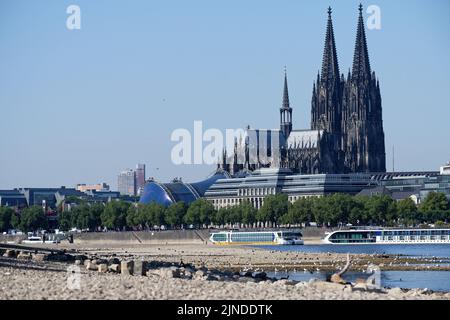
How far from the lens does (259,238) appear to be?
15825 centimetres

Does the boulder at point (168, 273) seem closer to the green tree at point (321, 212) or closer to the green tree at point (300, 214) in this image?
the green tree at point (321, 212)

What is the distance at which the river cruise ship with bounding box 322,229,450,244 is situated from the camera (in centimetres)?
14525

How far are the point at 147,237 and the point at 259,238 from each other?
103 feet

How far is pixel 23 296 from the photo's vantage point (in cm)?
3316

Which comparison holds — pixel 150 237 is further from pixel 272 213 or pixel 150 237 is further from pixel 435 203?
pixel 435 203

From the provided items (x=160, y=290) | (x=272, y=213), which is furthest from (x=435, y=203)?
(x=160, y=290)

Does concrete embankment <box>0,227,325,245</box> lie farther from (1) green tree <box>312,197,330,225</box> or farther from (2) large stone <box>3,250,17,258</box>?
(2) large stone <box>3,250,17,258</box>

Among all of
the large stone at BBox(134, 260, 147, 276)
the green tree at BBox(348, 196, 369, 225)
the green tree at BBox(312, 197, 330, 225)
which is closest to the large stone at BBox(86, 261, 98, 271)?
the large stone at BBox(134, 260, 147, 276)

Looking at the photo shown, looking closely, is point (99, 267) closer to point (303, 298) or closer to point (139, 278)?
point (139, 278)

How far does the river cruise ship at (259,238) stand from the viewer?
157m

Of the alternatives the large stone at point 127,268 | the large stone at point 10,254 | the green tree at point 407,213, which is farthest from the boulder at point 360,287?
the green tree at point 407,213

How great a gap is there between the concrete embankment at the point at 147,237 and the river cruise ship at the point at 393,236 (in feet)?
95.3
